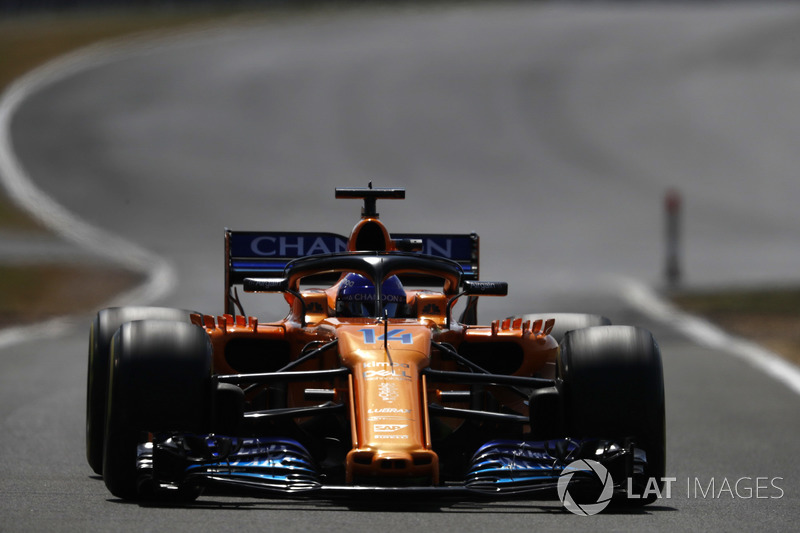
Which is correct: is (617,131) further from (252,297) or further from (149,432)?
(149,432)

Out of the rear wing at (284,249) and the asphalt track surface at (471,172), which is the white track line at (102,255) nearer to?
the asphalt track surface at (471,172)

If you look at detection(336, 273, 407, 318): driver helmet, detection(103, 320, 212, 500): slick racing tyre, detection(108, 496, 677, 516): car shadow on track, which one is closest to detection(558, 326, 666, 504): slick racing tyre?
detection(108, 496, 677, 516): car shadow on track

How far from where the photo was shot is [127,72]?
161 feet

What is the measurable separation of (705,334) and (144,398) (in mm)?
11834

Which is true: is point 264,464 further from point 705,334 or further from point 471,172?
point 471,172

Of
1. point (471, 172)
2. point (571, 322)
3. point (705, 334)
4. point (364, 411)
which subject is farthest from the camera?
point (471, 172)

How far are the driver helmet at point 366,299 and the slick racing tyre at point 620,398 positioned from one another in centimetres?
159

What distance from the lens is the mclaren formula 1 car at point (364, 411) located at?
6.99 metres

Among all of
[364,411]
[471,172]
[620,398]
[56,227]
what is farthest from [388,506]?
[471,172]

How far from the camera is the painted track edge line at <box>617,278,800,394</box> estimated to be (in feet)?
47.4

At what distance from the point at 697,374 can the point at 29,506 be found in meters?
8.42

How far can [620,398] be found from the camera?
7262 mm

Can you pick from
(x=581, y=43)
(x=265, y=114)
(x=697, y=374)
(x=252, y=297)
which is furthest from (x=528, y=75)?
(x=697, y=374)

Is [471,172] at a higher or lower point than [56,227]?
higher
